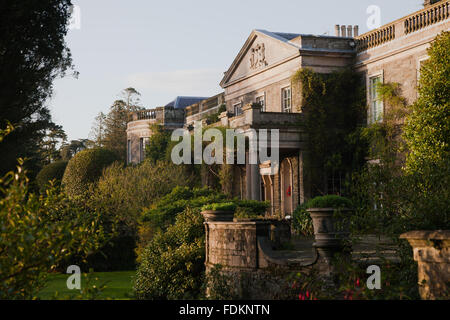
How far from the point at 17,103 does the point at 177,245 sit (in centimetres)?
709

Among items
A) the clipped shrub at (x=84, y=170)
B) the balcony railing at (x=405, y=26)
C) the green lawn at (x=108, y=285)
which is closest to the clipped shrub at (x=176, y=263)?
the green lawn at (x=108, y=285)

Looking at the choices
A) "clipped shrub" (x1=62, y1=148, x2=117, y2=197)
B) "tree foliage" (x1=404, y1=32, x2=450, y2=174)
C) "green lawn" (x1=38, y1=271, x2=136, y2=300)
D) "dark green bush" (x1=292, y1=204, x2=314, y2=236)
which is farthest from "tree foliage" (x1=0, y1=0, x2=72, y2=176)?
"tree foliage" (x1=404, y1=32, x2=450, y2=174)

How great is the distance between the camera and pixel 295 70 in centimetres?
2522

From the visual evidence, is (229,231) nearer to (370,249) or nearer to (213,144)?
(370,249)

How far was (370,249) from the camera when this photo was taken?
13.7 m

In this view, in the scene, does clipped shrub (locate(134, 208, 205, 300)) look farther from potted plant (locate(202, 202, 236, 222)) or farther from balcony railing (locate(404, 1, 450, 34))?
balcony railing (locate(404, 1, 450, 34))

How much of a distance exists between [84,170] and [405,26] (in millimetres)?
15799

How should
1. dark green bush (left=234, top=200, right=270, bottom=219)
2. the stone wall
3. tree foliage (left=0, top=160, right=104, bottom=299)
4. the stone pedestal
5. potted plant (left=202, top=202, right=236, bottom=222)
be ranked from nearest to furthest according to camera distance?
1. tree foliage (left=0, top=160, right=104, bottom=299)
2. the stone pedestal
3. the stone wall
4. potted plant (left=202, top=202, right=236, bottom=222)
5. dark green bush (left=234, top=200, right=270, bottom=219)

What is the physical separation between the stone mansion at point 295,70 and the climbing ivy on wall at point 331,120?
0.39 m

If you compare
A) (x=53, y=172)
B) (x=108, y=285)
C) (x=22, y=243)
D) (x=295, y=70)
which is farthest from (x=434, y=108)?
(x=53, y=172)

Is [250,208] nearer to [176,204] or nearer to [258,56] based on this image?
[176,204]

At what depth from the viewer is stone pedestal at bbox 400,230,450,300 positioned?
19.7 ft

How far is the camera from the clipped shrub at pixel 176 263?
14.5m

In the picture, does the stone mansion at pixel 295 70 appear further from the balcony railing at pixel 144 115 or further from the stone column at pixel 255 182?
the balcony railing at pixel 144 115
